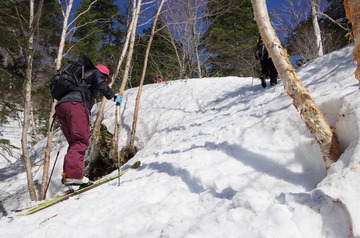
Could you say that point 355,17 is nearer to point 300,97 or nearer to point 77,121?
point 300,97

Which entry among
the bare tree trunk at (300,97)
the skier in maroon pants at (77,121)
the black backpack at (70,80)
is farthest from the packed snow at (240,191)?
the black backpack at (70,80)

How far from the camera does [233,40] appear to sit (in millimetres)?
19031

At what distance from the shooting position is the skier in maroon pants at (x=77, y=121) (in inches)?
143

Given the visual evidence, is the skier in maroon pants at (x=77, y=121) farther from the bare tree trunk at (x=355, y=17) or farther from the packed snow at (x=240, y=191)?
the bare tree trunk at (x=355, y=17)

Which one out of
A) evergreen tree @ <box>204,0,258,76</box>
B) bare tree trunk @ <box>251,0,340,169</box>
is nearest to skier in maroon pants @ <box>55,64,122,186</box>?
bare tree trunk @ <box>251,0,340,169</box>

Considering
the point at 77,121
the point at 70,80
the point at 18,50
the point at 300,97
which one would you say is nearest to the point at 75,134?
the point at 77,121

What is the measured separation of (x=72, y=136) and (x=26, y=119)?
353 cm

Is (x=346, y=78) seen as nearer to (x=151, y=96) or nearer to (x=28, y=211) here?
(x=28, y=211)

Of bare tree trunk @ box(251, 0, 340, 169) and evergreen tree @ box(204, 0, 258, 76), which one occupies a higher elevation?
evergreen tree @ box(204, 0, 258, 76)

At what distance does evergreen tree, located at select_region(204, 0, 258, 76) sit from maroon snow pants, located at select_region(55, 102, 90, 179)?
51.1 ft

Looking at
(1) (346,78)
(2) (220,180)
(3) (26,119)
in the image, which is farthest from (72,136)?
(1) (346,78)

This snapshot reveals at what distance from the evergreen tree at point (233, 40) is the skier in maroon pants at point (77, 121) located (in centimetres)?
1530

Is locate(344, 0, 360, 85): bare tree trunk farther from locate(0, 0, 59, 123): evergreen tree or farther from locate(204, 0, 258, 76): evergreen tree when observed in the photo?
locate(204, 0, 258, 76): evergreen tree

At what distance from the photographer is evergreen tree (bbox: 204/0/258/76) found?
60.5ft
